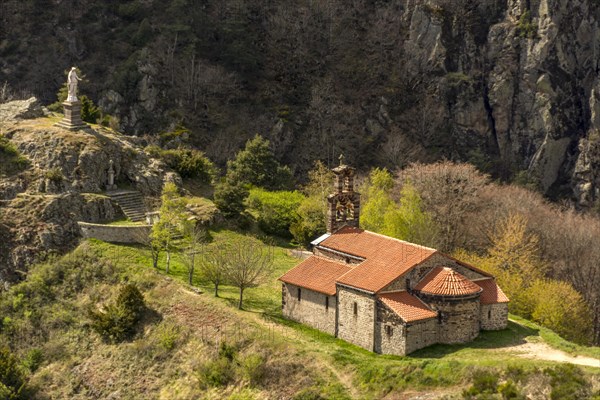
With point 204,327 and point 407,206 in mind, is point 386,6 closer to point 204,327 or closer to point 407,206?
point 407,206

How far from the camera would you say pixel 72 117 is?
74812 millimetres

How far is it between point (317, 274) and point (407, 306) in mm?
6552

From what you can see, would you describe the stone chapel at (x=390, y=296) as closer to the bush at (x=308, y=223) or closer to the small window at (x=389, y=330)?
the small window at (x=389, y=330)

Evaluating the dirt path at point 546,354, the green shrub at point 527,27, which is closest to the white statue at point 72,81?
the dirt path at point 546,354

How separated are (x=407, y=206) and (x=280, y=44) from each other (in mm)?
52812

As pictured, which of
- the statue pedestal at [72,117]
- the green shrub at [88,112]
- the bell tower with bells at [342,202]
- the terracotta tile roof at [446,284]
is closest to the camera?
the terracotta tile roof at [446,284]

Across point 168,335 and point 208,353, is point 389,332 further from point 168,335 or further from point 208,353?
point 168,335

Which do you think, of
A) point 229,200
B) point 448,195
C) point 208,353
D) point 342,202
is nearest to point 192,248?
point 342,202

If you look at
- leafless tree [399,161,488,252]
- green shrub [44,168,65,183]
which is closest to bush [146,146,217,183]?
green shrub [44,168,65,183]

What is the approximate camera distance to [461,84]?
120250mm

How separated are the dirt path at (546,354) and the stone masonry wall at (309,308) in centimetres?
944

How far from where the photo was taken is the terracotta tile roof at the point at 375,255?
187 feet

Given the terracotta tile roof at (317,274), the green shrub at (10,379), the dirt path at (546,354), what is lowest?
the green shrub at (10,379)

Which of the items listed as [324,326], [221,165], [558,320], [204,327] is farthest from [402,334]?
[221,165]
